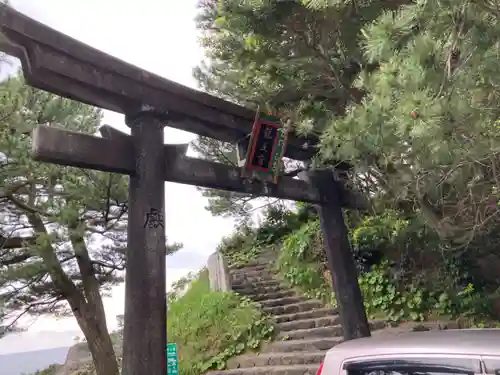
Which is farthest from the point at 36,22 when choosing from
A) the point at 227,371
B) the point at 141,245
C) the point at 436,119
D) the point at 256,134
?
the point at 227,371

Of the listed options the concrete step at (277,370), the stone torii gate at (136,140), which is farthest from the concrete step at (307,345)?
the stone torii gate at (136,140)

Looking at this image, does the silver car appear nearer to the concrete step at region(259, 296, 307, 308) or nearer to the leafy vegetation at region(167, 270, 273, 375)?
the leafy vegetation at region(167, 270, 273, 375)

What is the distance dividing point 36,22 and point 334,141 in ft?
8.70

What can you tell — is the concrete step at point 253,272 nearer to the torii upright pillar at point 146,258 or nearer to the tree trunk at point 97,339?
the tree trunk at point 97,339

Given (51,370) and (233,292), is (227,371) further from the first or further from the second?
(51,370)

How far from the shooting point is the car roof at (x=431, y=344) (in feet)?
6.23

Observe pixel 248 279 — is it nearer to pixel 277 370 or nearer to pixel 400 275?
pixel 400 275

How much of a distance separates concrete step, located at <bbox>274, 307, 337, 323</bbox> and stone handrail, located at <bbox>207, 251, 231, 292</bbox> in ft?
5.52

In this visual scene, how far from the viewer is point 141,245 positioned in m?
3.98

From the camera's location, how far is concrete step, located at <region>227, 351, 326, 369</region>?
651 cm

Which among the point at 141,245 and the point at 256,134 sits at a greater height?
the point at 256,134

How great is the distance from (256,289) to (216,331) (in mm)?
2177

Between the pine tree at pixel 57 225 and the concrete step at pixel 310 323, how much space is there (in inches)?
130

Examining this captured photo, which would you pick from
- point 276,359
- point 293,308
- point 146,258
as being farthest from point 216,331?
point 146,258
